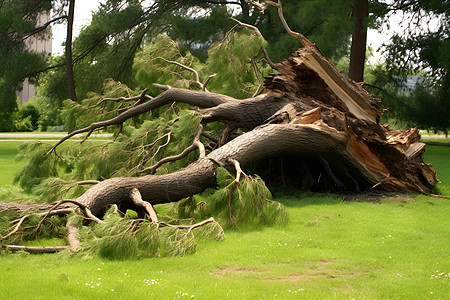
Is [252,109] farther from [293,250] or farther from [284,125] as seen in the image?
[293,250]

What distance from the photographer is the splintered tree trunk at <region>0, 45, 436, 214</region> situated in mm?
7344

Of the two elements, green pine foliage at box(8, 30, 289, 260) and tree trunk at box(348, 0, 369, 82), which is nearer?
green pine foliage at box(8, 30, 289, 260)

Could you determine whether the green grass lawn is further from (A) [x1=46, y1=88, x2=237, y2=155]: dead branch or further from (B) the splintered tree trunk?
(A) [x1=46, y1=88, x2=237, y2=155]: dead branch

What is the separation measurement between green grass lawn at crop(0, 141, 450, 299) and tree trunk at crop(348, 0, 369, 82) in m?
8.58

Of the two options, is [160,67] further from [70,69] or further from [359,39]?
[70,69]

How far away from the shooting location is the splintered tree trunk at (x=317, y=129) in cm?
734

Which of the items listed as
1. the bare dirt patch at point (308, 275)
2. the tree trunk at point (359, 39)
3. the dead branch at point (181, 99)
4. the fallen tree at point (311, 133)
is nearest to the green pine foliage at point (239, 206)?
the fallen tree at point (311, 133)

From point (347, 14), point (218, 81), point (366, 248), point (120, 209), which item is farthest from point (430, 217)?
point (347, 14)

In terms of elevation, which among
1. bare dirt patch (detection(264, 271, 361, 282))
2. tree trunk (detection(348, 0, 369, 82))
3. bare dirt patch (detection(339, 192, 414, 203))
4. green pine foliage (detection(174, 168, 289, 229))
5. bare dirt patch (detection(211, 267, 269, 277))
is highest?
tree trunk (detection(348, 0, 369, 82))

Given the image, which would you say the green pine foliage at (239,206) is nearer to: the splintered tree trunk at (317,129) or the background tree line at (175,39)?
the splintered tree trunk at (317,129)

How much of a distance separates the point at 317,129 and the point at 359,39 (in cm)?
762

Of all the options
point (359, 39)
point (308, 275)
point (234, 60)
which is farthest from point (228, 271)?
point (359, 39)

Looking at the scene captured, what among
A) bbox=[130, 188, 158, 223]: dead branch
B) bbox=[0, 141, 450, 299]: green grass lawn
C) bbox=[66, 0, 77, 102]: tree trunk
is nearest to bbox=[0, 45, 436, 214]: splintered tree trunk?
bbox=[0, 141, 450, 299]: green grass lawn

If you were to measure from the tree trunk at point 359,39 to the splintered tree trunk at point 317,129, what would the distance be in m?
5.36
